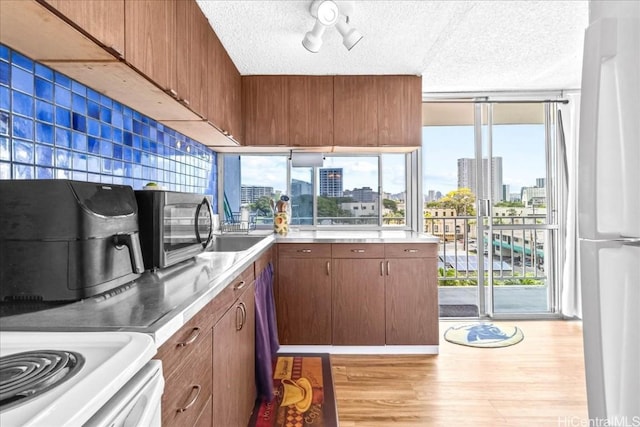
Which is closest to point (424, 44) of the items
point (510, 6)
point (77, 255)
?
point (510, 6)

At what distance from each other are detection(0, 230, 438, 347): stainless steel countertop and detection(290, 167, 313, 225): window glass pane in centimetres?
204

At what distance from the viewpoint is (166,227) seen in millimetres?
1426

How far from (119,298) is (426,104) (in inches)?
140

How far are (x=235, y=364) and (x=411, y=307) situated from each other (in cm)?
168

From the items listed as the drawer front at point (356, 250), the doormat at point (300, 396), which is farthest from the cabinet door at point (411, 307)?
the doormat at point (300, 396)

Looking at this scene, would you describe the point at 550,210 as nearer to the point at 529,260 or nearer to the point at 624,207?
the point at 529,260

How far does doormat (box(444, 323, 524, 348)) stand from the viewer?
3082 mm

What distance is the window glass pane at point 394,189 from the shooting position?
3.63 metres

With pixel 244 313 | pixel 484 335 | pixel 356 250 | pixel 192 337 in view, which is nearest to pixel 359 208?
pixel 356 250

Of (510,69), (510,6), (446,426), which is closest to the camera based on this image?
(446,426)

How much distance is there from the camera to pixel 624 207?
671 millimetres

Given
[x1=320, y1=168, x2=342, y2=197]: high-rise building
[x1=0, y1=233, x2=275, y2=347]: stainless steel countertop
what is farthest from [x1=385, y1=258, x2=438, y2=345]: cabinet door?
[x1=0, y1=233, x2=275, y2=347]: stainless steel countertop

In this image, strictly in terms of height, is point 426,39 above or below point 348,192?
above

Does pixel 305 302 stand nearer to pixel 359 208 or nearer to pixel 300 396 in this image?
pixel 300 396
